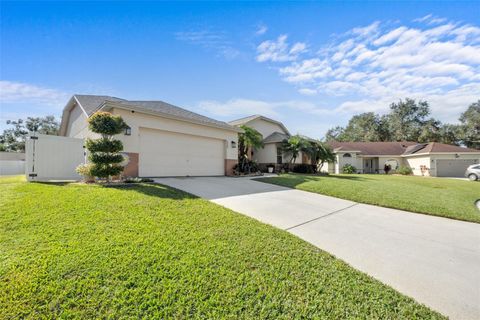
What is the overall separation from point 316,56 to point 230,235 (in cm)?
1037

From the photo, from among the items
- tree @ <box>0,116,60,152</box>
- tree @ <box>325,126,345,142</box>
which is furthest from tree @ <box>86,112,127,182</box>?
tree @ <box>325,126,345,142</box>

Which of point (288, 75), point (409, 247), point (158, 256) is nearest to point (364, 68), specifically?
point (288, 75)

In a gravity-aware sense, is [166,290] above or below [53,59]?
below

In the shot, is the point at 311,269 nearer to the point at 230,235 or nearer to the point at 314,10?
the point at 230,235

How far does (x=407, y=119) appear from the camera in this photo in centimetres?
4009

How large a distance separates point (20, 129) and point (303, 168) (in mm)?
50338

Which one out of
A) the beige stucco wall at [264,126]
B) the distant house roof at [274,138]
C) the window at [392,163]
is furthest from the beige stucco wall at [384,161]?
the distant house roof at [274,138]

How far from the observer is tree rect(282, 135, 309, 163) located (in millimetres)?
16578

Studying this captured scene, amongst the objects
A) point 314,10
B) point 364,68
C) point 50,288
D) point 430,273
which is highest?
point 314,10

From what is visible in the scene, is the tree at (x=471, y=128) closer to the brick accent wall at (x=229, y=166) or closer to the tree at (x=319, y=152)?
the tree at (x=319, y=152)

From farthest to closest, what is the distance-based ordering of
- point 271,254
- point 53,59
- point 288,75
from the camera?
point 288,75 → point 53,59 → point 271,254

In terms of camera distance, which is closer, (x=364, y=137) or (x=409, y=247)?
(x=409, y=247)

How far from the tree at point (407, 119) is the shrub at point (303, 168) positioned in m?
32.6

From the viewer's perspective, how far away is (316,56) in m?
10.4
